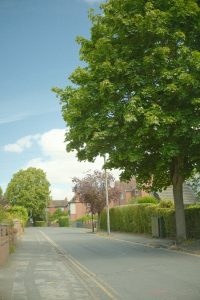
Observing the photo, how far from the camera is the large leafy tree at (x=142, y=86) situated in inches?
834

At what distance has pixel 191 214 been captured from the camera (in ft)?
98.2

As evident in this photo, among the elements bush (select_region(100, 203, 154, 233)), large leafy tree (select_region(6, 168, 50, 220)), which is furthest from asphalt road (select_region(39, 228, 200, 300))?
large leafy tree (select_region(6, 168, 50, 220))

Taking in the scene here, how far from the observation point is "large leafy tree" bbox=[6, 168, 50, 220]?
109m

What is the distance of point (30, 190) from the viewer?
108875 millimetres

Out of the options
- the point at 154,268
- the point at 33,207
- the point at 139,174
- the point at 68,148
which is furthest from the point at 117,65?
the point at 33,207

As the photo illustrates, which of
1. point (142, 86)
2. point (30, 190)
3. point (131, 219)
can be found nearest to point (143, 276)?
point (142, 86)

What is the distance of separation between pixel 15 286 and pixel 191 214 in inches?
752

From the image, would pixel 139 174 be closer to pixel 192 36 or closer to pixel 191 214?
pixel 191 214

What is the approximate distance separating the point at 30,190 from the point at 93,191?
57.7 meters

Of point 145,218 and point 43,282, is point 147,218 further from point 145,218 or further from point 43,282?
point 43,282

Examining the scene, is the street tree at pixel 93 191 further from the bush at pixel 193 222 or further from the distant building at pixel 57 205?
the distant building at pixel 57 205

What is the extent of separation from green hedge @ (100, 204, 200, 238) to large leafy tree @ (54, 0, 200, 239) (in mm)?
7460

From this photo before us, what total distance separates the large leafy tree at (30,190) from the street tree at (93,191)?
184 ft

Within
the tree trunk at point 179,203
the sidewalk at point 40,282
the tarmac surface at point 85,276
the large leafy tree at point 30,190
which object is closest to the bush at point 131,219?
the tree trunk at point 179,203
